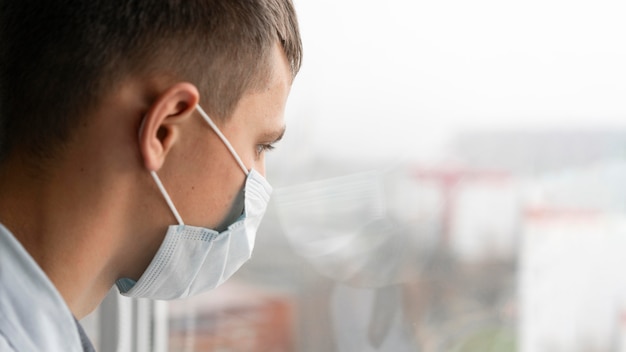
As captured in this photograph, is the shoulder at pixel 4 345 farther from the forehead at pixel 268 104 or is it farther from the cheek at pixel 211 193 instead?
the forehead at pixel 268 104

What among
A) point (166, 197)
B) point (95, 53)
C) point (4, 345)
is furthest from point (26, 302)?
point (95, 53)

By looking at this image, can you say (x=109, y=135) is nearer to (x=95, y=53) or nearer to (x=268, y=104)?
(x=95, y=53)

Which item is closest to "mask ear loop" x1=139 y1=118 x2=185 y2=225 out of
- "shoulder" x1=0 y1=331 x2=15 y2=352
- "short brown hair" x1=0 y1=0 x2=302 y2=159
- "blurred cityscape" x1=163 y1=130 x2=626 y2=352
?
"short brown hair" x1=0 y1=0 x2=302 y2=159

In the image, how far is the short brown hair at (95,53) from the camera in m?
0.88

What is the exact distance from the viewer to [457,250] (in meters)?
1.48

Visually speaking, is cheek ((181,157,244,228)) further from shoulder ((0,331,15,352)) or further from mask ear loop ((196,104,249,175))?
shoulder ((0,331,15,352))

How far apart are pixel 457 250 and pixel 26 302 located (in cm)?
88

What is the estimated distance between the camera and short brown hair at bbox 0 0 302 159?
88cm

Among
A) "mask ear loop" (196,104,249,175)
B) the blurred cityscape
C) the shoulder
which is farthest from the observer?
the blurred cityscape

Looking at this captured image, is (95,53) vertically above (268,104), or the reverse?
(95,53)

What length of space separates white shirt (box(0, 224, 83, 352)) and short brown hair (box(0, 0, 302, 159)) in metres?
0.13

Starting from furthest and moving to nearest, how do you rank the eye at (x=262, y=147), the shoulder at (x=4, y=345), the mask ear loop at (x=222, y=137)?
the eye at (x=262, y=147) < the mask ear loop at (x=222, y=137) < the shoulder at (x=4, y=345)

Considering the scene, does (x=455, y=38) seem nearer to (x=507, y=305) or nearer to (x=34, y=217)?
(x=507, y=305)

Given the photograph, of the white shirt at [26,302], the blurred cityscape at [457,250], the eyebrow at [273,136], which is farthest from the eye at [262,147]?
the blurred cityscape at [457,250]
